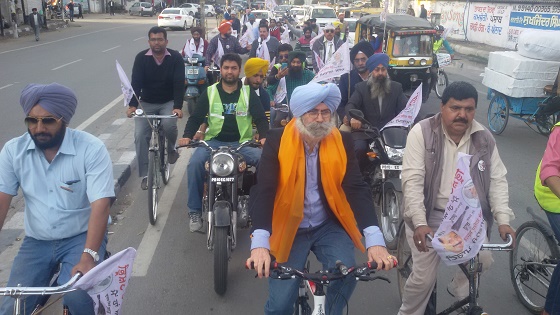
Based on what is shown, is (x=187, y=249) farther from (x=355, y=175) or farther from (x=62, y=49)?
(x=62, y=49)

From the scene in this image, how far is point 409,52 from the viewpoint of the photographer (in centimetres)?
1346

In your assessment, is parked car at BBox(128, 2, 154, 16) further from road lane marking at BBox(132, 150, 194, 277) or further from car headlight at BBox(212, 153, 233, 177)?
car headlight at BBox(212, 153, 233, 177)

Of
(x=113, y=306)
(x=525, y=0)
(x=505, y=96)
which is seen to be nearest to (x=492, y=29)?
(x=525, y=0)

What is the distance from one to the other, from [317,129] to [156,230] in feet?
10.3

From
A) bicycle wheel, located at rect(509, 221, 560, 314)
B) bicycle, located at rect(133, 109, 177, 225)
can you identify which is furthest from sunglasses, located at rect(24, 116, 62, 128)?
bicycle wheel, located at rect(509, 221, 560, 314)

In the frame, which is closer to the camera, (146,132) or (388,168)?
(388,168)

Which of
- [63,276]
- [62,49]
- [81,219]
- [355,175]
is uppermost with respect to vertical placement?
[355,175]

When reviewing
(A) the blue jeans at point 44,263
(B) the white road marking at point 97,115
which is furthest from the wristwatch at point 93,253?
(B) the white road marking at point 97,115

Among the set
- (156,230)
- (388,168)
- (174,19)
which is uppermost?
(388,168)

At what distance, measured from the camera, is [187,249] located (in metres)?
5.33

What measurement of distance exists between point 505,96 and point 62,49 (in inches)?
766

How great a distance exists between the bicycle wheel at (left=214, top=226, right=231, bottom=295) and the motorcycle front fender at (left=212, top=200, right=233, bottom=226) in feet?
0.13

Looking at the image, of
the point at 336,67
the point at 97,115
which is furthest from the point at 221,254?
the point at 97,115

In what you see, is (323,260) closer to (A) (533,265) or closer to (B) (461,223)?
(B) (461,223)
